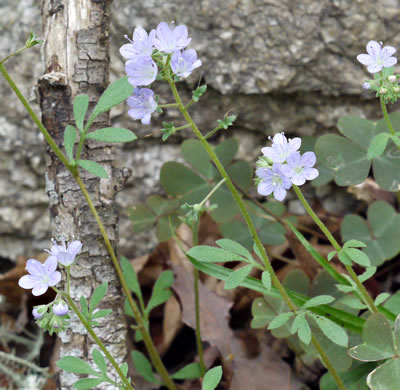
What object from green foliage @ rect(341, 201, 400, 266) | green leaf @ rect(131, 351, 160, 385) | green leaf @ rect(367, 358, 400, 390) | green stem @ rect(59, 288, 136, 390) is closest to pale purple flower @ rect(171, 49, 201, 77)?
green stem @ rect(59, 288, 136, 390)

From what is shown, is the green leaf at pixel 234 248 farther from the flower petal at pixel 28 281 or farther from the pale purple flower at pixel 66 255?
the flower petal at pixel 28 281

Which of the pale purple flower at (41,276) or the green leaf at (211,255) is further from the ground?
the pale purple flower at (41,276)

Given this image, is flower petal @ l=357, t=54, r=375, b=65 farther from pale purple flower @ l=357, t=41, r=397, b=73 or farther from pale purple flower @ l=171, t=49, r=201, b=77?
pale purple flower @ l=171, t=49, r=201, b=77

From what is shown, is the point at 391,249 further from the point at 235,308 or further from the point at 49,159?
the point at 49,159

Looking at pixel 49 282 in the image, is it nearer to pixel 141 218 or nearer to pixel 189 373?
pixel 189 373

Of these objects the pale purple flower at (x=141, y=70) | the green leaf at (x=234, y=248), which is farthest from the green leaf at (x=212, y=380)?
the pale purple flower at (x=141, y=70)

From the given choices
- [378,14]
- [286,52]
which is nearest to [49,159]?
[286,52]

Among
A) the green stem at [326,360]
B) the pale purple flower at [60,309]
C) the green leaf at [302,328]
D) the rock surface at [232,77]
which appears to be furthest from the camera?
the rock surface at [232,77]
